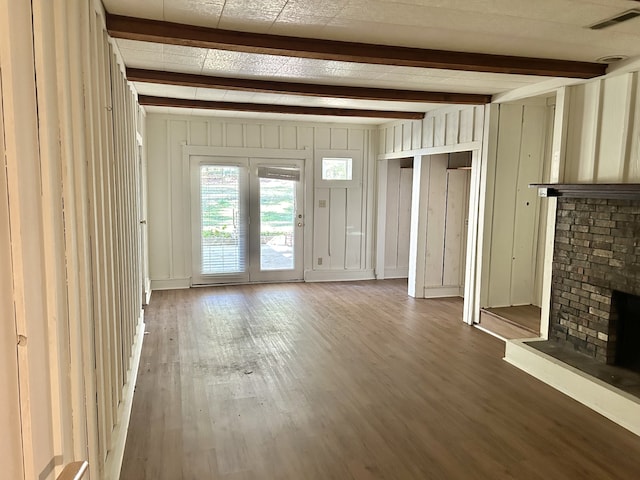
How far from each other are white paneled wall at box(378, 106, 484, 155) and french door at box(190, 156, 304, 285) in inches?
62.8

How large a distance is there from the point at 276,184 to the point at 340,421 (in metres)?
4.94

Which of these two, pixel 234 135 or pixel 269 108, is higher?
pixel 269 108

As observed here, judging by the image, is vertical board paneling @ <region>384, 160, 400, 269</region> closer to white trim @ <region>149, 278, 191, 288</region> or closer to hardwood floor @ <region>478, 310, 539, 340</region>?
hardwood floor @ <region>478, 310, 539, 340</region>

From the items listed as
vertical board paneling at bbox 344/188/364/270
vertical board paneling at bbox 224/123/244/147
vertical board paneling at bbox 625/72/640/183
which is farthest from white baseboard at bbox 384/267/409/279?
vertical board paneling at bbox 625/72/640/183

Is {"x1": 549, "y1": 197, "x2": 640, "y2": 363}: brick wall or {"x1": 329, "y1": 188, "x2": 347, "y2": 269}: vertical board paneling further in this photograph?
{"x1": 329, "y1": 188, "x2": 347, "y2": 269}: vertical board paneling

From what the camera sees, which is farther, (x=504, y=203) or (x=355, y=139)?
(x=355, y=139)

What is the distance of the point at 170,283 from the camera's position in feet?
23.8

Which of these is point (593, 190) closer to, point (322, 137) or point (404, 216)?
point (404, 216)

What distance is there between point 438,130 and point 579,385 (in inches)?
144

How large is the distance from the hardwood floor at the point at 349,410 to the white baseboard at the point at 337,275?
7.66 ft

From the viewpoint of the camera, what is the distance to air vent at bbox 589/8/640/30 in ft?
8.44

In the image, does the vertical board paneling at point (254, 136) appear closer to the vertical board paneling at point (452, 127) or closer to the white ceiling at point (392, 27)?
the vertical board paneling at point (452, 127)

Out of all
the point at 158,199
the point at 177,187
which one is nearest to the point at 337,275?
the point at 177,187

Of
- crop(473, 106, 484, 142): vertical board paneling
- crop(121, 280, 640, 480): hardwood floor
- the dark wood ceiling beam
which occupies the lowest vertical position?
crop(121, 280, 640, 480): hardwood floor
